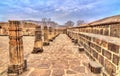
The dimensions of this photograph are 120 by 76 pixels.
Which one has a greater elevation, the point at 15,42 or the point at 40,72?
the point at 15,42

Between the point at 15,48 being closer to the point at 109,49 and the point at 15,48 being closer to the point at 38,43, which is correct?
the point at 109,49

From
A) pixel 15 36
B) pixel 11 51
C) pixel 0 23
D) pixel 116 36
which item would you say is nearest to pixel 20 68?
pixel 11 51

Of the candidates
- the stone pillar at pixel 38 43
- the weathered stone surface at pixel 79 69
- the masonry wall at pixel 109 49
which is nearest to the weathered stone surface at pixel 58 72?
the weathered stone surface at pixel 79 69

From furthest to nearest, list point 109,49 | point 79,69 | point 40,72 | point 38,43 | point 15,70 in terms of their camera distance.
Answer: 1. point 38,43
2. point 79,69
3. point 40,72
4. point 15,70
5. point 109,49

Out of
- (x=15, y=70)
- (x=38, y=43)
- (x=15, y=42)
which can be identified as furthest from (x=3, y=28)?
(x=15, y=70)

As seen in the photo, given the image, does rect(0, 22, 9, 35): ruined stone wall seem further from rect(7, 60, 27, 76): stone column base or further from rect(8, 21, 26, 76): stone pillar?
rect(7, 60, 27, 76): stone column base

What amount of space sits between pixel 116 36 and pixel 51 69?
2.20 meters

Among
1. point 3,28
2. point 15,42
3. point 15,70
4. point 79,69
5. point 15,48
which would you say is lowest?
point 79,69

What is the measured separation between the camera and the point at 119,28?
9.87 ft

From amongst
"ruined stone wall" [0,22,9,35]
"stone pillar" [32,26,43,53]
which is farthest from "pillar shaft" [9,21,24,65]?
"ruined stone wall" [0,22,9,35]

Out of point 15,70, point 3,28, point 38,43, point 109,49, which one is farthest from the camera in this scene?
point 3,28

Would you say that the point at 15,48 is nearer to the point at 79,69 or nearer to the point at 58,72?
the point at 58,72

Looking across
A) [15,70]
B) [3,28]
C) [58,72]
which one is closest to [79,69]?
[58,72]

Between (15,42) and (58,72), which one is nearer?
(15,42)
